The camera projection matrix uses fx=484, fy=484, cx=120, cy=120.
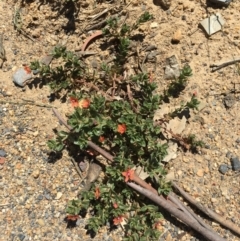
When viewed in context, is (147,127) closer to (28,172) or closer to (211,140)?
(211,140)

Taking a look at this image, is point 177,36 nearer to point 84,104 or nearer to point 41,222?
point 84,104

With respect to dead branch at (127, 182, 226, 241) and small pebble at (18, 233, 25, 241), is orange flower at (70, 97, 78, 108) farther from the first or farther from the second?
small pebble at (18, 233, 25, 241)

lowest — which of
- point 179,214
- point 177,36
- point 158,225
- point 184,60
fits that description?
point 158,225

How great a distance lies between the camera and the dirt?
3883mm

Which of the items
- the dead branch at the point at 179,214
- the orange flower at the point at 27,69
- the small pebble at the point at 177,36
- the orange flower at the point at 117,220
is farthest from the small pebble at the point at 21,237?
the small pebble at the point at 177,36

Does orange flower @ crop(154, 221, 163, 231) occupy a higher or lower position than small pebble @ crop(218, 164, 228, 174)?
lower

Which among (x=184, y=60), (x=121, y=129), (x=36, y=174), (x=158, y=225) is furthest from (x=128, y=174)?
(x=184, y=60)

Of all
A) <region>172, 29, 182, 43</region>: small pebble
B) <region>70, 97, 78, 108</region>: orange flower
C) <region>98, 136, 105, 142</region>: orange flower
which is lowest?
<region>98, 136, 105, 142</region>: orange flower

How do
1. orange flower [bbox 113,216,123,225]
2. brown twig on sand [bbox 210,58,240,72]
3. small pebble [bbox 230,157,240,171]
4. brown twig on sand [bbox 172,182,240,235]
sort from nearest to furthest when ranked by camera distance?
orange flower [bbox 113,216,123,225]
brown twig on sand [bbox 172,182,240,235]
small pebble [bbox 230,157,240,171]
brown twig on sand [bbox 210,58,240,72]

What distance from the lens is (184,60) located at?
13.2 ft

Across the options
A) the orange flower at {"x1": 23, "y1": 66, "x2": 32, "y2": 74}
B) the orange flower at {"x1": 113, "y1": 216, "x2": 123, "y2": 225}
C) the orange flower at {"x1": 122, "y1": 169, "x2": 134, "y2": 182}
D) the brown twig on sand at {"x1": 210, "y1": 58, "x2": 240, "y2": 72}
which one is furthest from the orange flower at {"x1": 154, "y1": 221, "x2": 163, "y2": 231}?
the orange flower at {"x1": 23, "y1": 66, "x2": 32, "y2": 74}

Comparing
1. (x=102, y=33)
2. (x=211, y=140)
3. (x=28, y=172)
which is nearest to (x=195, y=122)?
(x=211, y=140)

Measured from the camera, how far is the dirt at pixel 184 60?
3.88 m

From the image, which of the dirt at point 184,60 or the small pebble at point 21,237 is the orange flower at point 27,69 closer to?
the dirt at point 184,60
